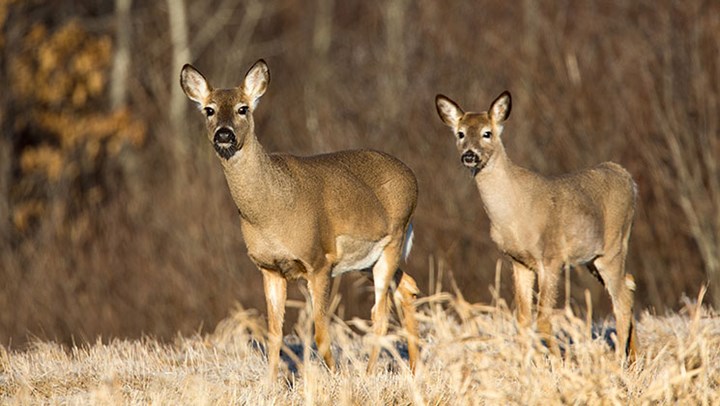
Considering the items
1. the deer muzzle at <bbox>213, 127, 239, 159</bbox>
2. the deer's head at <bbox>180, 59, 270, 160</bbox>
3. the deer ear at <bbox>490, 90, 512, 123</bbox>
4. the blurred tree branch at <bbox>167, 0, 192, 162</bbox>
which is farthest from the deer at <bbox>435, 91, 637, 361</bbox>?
the blurred tree branch at <bbox>167, 0, 192, 162</bbox>

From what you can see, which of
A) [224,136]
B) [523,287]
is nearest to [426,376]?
A: [224,136]

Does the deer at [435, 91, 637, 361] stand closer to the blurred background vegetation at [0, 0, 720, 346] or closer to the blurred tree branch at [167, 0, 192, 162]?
the blurred background vegetation at [0, 0, 720, 346]

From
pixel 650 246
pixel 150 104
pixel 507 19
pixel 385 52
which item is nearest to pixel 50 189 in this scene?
pixel 150 104

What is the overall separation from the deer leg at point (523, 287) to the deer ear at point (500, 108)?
1192 mm

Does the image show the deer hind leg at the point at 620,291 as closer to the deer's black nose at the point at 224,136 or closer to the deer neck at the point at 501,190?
the deer neck at the point at 501,190

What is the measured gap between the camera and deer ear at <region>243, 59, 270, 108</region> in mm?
9828

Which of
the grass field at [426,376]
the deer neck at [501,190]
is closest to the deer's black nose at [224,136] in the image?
the grass field at [426,376]

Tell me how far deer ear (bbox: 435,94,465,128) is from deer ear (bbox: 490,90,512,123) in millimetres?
265

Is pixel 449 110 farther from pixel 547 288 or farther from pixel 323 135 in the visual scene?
pixel 323 135

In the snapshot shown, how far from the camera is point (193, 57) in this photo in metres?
32.2

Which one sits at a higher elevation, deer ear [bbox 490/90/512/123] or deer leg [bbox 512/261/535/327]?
deer ear [bbox 490/90/512/123]

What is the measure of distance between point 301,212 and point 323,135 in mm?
16223

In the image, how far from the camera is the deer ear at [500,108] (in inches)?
430

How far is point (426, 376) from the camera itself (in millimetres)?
7742
